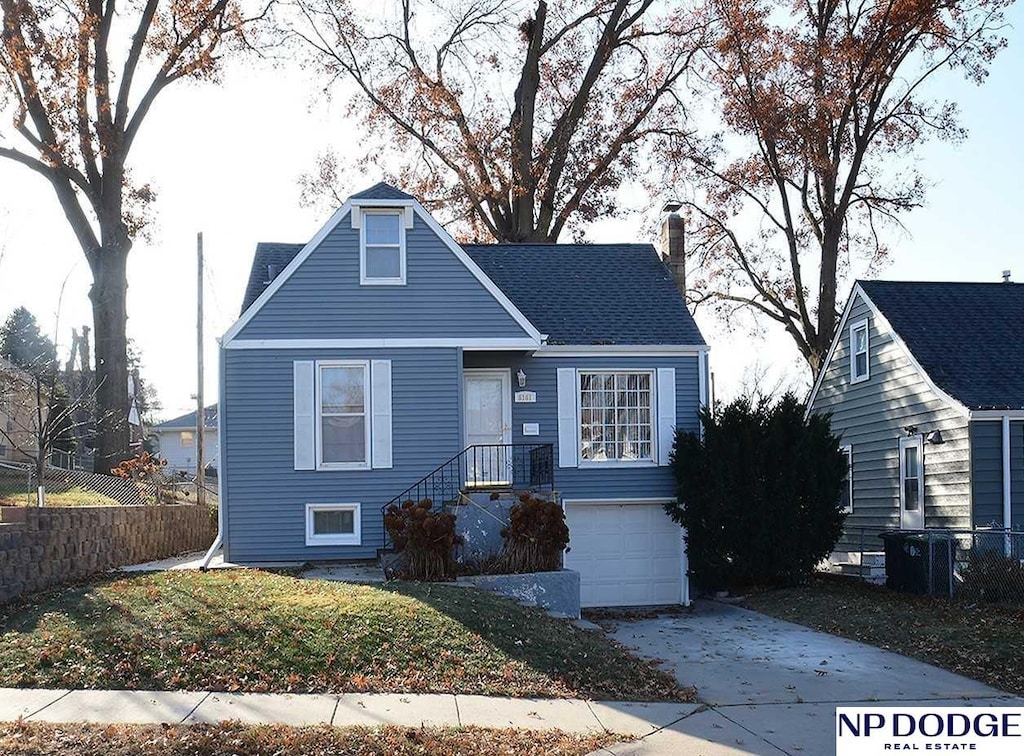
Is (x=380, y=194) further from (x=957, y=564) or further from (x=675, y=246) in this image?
(x=957, y=564)

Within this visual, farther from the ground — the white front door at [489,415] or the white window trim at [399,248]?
the white window trim at [399,248]

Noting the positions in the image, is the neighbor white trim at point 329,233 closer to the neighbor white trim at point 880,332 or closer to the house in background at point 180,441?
the neighbor white trim at point 880,332

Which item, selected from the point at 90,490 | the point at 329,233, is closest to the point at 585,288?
the point at 329,233

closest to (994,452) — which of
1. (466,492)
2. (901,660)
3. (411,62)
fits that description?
(901,660)

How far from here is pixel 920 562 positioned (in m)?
18.2

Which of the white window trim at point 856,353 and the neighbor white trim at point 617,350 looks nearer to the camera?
the neighbor white trim at point 617,350

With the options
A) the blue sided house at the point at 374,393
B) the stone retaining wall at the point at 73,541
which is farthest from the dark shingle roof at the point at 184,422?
the blue sided house at the point at 374,393

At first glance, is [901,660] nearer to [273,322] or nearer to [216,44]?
[273,322]

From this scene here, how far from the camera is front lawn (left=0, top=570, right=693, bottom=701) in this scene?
32.6 ft

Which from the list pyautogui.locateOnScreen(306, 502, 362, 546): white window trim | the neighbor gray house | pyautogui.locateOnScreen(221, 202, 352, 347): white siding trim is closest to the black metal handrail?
pyautogui.locateOnScreen(306, 502, 362, 546): white window trim

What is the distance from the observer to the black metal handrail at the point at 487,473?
18.0 metres

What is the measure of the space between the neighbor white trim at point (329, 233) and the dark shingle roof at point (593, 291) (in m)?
1.33

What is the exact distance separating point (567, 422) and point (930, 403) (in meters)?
6.91

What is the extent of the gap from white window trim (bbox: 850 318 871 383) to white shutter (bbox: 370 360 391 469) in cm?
1077
